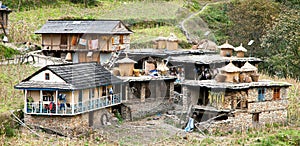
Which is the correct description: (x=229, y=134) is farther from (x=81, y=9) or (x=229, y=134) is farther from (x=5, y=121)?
(x=81, y=9)

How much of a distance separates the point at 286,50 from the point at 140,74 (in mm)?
15755

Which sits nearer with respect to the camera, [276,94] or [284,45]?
[276,94]

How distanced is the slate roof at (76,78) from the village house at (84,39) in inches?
339

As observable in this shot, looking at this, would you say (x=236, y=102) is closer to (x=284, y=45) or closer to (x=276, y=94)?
(x=276, y=94)

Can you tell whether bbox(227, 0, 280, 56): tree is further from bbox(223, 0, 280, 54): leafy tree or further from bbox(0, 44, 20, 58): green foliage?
bbox(0, 44, 20, 58): green foliage

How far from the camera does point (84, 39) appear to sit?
46812mm

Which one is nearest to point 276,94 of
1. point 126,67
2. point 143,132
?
point 143,132

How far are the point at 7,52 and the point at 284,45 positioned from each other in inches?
964

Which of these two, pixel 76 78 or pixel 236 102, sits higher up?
pixel 76 78

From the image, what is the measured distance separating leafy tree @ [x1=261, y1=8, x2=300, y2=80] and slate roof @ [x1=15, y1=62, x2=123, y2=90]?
18.5 metres

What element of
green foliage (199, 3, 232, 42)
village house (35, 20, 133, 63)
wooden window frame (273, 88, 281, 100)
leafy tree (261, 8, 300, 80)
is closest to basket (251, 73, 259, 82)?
wooden window frame (273, 88, 281, 100)

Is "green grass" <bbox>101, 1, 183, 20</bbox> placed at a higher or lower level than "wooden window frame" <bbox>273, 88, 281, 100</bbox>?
higher

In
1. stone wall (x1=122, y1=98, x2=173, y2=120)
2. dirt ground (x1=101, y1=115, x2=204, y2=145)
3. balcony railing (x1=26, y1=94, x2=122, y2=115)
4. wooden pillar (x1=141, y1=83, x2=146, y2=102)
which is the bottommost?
dirt ground (x1=101, y1=115, x2=204, y2=145)

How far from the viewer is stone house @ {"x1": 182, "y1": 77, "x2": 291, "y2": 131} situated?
36.8 metres
